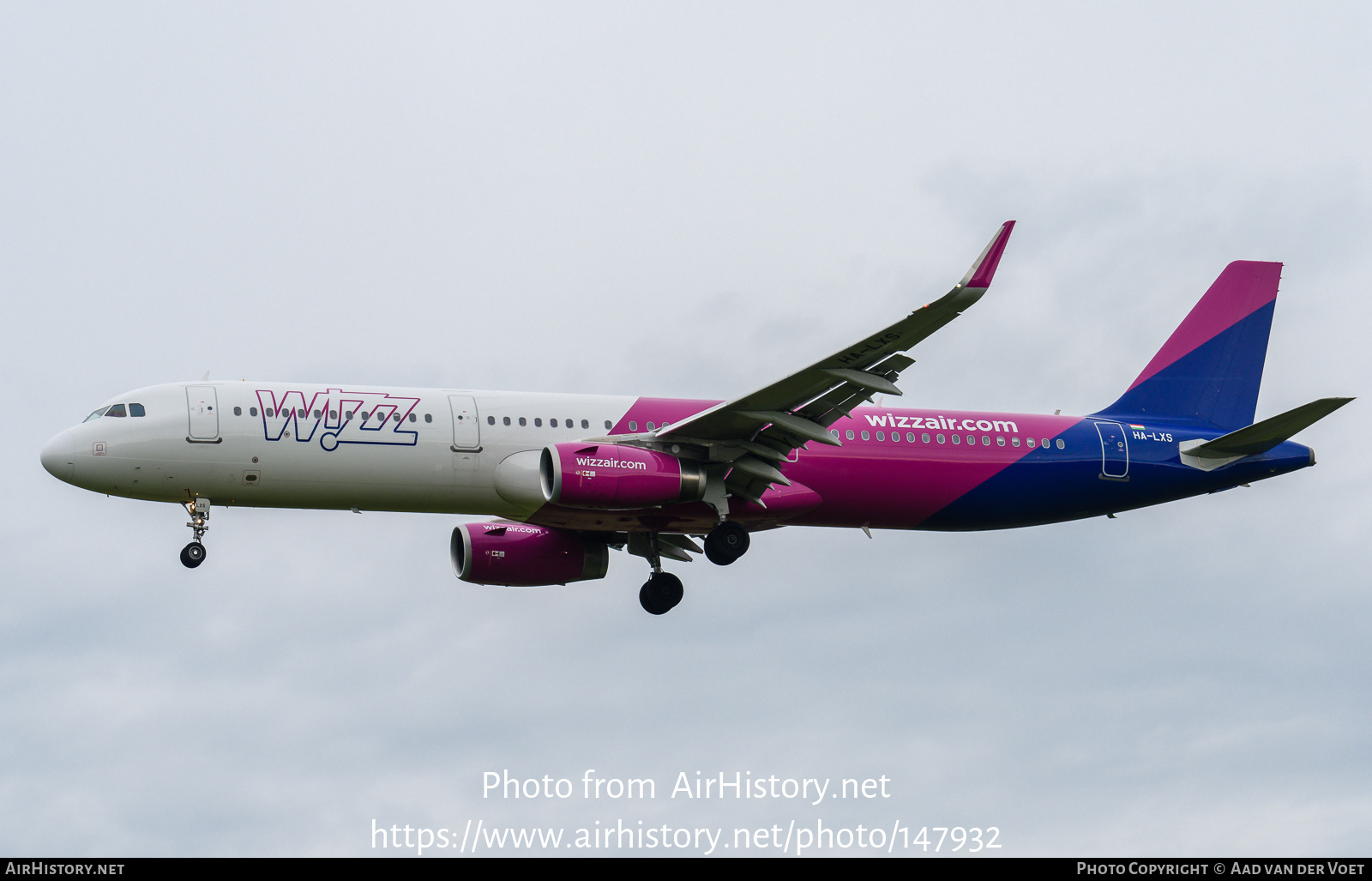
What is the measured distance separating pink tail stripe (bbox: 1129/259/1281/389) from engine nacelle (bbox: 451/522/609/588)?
15562 millimetres

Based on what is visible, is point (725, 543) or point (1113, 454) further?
point (1113, 454)

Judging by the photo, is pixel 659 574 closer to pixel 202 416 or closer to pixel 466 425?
pixel 466 425

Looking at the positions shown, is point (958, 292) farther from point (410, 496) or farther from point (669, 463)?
point (410, 496)

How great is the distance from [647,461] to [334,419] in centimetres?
625

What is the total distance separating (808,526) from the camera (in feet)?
111

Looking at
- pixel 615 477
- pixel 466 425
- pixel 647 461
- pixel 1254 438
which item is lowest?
pixel 615 477

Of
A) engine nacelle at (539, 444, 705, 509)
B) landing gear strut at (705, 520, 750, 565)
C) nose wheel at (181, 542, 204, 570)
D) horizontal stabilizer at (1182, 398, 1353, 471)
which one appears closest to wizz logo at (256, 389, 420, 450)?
nose wheel at (181, 542, 204, 570)

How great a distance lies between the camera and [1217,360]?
124 feet

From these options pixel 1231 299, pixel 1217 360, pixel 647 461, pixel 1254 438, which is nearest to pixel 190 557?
pixel 647 461

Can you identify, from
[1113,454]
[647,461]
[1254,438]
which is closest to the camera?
[647,461]

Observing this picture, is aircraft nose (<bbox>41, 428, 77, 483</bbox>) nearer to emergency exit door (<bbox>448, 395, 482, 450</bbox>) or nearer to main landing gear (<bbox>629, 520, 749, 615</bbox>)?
emergency exit door (<bbox>448, 395, 482, 450</bbox>)

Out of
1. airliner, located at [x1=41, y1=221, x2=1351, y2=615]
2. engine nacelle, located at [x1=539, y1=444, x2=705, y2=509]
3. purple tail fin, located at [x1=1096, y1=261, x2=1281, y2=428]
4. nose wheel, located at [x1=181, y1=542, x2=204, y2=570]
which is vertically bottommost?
nose wheel, located at [x1=181, y1=542, x2=204, y2=570]

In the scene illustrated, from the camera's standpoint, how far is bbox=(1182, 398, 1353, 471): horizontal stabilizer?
32.1 m

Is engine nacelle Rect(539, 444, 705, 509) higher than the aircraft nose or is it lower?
lower
